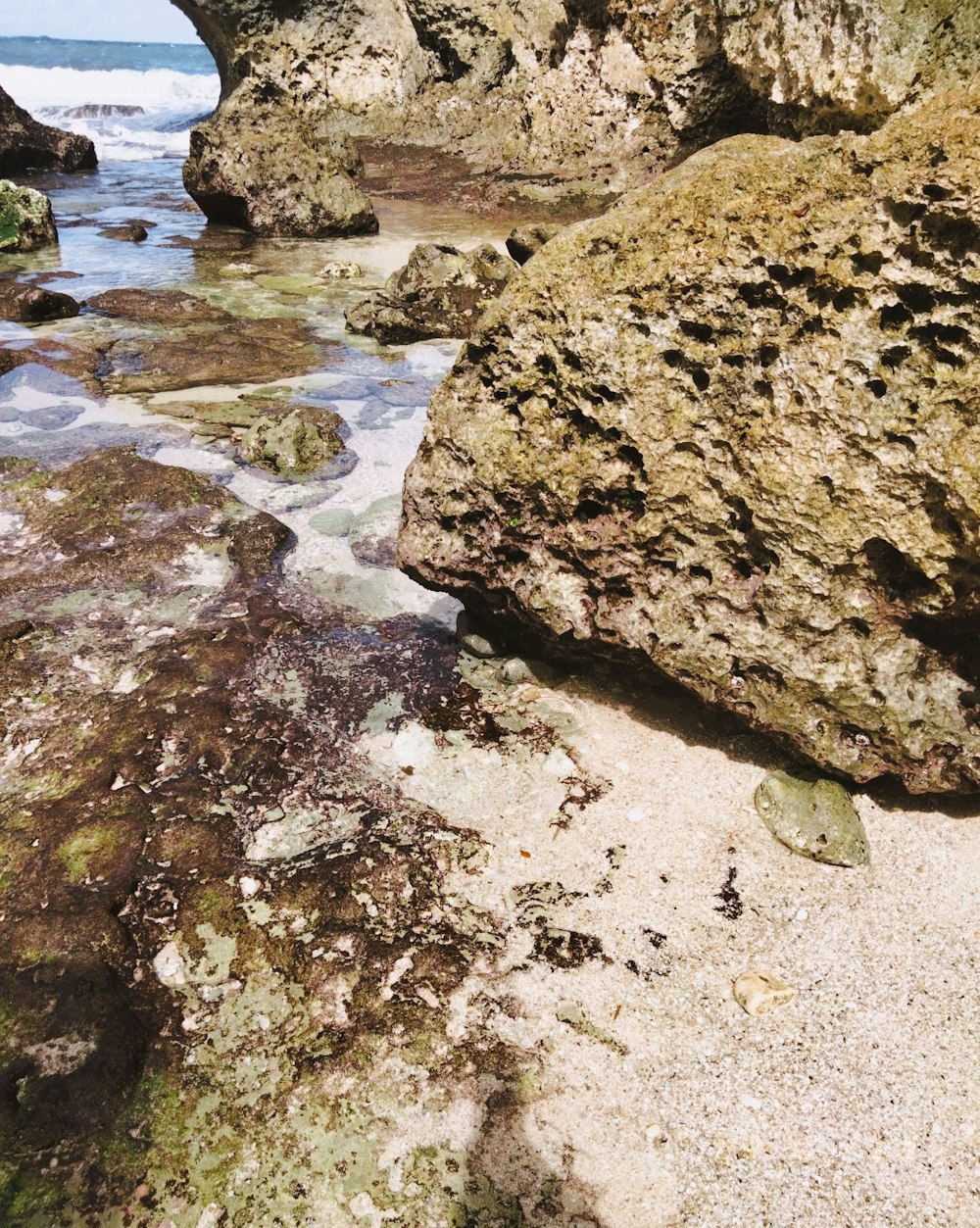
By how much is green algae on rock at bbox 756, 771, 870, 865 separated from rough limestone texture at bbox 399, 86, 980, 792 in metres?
0.12

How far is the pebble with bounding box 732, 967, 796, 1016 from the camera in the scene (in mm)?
2301

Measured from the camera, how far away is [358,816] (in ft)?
9.50

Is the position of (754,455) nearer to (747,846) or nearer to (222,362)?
(747,846)

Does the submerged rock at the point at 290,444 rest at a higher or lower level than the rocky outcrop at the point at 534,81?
lower

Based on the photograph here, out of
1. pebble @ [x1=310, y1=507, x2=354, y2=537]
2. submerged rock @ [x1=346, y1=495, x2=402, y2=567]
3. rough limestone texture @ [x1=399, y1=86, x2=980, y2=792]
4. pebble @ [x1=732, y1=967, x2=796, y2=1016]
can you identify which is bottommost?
pebble @ [x1=310, y1=507, x2=354, y2=537]

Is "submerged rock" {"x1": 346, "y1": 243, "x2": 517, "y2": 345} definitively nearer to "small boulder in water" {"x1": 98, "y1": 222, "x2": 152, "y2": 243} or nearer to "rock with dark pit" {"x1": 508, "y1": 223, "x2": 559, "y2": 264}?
"rock with dark pit" {"x1": 508, "y1": 223, "x2": 559, "y2": 264}

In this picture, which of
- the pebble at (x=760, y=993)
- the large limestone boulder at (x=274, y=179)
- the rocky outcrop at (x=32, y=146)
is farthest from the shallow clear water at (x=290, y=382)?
the rocky outcrop at (x=32, y=146)

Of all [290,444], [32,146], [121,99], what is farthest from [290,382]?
[121,99]

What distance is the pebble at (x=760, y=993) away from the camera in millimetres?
2301

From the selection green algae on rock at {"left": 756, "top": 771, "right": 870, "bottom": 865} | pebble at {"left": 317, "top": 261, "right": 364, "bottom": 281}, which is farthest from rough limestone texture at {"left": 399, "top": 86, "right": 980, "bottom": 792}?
pebble at {"left": 317, "top": 261, "right": 364, "bottom": 281}

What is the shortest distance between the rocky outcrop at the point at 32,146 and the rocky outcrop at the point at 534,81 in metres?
4.20

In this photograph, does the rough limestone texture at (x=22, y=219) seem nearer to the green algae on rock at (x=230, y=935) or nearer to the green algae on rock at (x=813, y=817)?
the green algae on rock at (x=230, y=935)

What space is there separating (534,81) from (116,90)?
41371 millimetres

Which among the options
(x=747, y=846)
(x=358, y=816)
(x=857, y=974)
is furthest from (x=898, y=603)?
(x=358, y=816)
